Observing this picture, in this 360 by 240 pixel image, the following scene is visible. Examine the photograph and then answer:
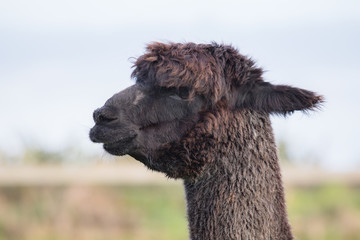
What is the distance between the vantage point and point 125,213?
12.9 m

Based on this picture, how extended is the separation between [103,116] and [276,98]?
1.03 m

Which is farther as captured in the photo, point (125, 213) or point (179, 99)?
point (125, 213)

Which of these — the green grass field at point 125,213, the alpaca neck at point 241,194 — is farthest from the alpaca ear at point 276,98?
the green grass field at point 125,213

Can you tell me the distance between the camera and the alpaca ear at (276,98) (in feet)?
15.1

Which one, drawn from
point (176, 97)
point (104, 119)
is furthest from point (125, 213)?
point (104, 119)

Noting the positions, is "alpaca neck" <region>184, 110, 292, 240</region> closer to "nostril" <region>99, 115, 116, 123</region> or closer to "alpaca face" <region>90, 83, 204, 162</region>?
"alpaca face" <region>90, 83, 204, 162</region>

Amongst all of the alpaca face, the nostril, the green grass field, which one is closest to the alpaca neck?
the alpaca face

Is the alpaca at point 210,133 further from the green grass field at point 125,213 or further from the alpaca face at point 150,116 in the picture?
the green grass field at point 125,213

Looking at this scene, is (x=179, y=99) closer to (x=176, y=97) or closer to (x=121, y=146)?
(x=176, y=97)

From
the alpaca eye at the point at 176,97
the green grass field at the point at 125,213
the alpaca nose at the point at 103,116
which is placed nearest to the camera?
the alpaca nose at the point at 103,116

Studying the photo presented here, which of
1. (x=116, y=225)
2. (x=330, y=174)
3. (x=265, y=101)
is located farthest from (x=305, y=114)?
(x=330, y=174)

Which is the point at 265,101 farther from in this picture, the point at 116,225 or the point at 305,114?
the point at 116,225

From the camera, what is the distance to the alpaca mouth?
459 centimetres

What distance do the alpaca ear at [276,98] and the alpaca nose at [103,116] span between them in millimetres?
773
